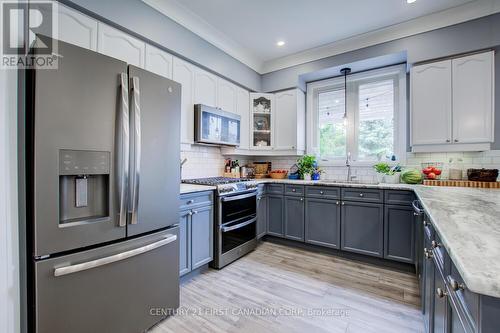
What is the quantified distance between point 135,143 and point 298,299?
72.5 inches

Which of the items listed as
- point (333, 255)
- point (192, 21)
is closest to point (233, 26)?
point (192, 21)

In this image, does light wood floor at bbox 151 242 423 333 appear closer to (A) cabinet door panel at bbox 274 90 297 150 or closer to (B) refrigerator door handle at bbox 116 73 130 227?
(B) refrigerator door handle at bbox 116 73 130 227

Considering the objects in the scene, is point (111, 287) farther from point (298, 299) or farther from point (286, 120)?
point (286, 120)

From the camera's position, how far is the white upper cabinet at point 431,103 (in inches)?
104

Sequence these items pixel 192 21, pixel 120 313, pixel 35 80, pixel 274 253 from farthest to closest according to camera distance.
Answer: pixel 274 253, pixel 192 21, pixel 120 313, pixel 35 80

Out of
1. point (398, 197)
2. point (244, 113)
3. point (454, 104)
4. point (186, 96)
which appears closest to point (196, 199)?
point (186, 96)

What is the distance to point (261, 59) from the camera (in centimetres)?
Result: 384

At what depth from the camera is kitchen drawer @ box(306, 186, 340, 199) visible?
2929mm

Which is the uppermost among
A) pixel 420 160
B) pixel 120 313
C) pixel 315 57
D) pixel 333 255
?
pixel 315 57

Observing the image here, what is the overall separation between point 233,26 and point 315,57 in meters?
1.33

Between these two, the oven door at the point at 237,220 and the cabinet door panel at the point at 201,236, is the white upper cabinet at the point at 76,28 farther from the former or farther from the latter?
the oven door at the point at 237,220

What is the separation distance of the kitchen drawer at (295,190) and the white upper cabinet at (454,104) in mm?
1487

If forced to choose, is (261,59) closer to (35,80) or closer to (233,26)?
(233,26)

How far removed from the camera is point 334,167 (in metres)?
3.68
